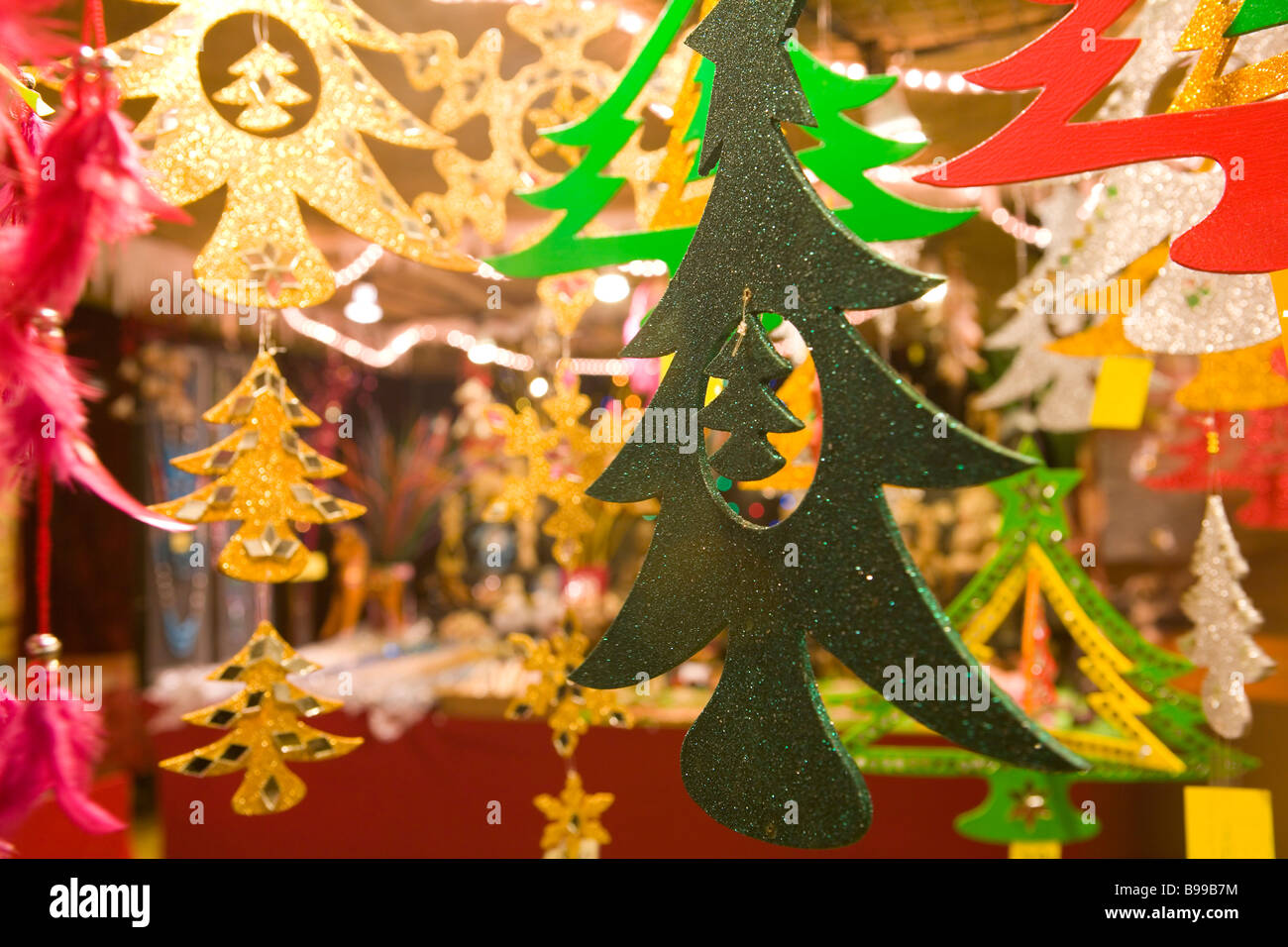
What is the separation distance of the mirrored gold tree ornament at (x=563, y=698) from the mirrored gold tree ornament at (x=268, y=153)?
0.85 meters

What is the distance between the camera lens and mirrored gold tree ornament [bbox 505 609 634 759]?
1.75 metres

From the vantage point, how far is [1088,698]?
1.91 metres

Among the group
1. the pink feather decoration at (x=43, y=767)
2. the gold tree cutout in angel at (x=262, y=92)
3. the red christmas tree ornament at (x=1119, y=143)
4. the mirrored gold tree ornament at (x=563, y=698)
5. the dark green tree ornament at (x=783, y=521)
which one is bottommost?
the mirrored gold tree ornament at (x=563, y=698)

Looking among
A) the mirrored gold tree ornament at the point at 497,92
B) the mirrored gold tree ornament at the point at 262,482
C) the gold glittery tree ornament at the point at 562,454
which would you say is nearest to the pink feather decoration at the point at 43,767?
the mirrored gold tree ornament at the point at 262,482

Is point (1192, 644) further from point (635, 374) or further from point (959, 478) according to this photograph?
point (635, 374)

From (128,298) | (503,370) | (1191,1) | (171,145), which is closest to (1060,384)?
(1191,1)

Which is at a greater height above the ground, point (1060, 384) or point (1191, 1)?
point (1191, 1)

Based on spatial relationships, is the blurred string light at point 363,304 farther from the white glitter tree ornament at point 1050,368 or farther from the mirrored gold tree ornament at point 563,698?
the white glitter tree ornament at point 1050,368

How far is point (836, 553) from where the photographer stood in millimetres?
974

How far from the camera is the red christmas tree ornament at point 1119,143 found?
998mm

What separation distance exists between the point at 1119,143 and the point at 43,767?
1.56 m

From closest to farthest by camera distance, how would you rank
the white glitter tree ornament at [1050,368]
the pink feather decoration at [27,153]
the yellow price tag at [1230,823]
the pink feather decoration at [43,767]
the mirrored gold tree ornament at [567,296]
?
1. the pink feather decoration at [43,767]
2. the pink feather decoration at [27,153]
3. the yellow price tag at [1230,823]
4. the mirrored gold tree ornament at [567,296]
5. the white glitter tree ornament at [1050,368]

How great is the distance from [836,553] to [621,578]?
386cm
